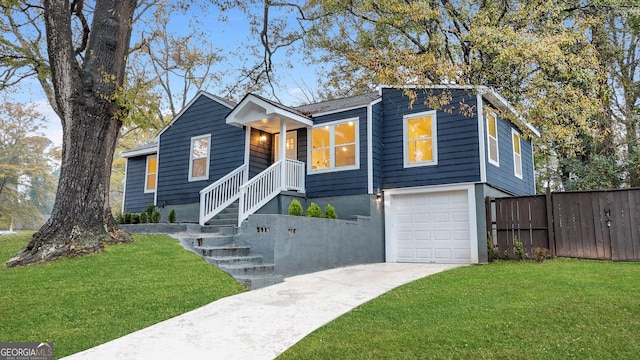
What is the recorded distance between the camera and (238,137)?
12.7m

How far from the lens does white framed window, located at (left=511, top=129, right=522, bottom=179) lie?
42.8 ft

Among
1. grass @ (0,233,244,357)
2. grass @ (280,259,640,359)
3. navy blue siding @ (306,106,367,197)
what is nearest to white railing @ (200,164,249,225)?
navy blue siding @ (306,106,367,197)

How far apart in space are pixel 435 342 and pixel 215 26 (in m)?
10.1

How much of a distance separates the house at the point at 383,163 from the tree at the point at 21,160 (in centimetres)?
2166

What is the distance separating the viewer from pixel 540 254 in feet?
30.2

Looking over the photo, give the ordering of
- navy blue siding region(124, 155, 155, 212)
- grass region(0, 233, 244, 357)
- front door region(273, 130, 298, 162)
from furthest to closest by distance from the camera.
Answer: navy blue siding region(124, 155, 155, 212) < front door region(273, 130, 298, 162) < grass region(0, 233, 244, 357)

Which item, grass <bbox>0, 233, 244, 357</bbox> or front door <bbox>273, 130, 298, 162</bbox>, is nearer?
grass <bbox>0, 233, 244, 357</bbox>

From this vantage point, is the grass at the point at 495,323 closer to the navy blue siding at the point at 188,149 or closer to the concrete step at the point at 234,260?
the concrete step at the point at 234,260

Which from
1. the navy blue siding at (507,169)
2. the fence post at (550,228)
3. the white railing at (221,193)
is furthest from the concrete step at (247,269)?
the fence post at (550,228)

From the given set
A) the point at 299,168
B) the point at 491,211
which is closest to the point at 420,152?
the point at 491,211

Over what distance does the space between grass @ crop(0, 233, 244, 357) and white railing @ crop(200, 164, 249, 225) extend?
7.19ft

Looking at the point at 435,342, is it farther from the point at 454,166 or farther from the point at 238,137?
the point at 238,137

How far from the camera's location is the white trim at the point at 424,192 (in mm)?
10128

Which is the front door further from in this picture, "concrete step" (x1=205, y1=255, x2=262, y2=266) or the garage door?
"concrete step" (x1=205, y1=255, x2=262, y2=266)
